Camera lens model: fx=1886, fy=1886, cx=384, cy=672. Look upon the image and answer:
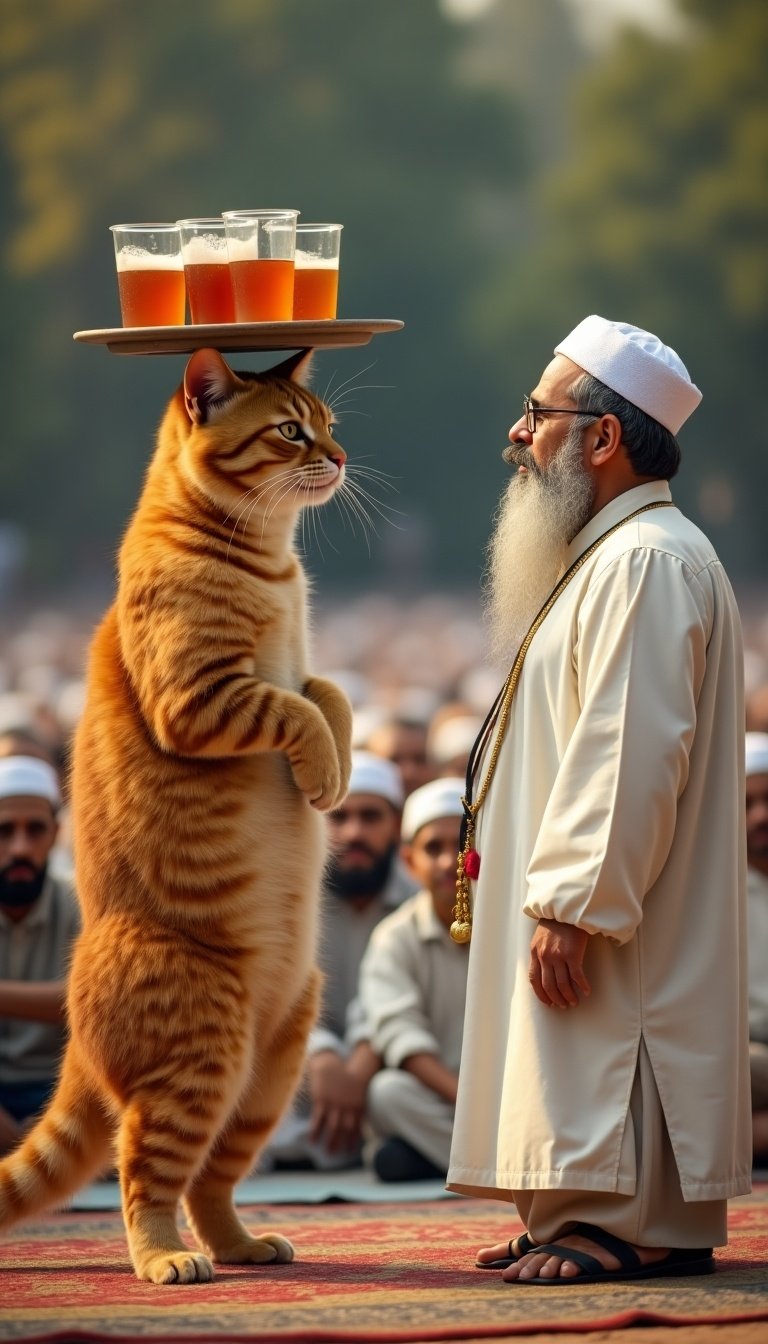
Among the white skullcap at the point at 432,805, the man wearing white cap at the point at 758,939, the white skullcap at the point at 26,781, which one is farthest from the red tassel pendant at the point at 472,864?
the white skullcap at the point at 26,781

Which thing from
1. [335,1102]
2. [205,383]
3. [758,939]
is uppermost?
[205,383]

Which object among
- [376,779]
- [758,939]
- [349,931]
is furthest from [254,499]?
[349,931]

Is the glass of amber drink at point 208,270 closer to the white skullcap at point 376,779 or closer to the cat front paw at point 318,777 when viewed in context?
the cat front paw at point 318,777

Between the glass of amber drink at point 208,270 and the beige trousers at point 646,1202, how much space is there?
1.80 metres

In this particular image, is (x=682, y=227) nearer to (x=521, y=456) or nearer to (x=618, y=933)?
(x=521, y=456)

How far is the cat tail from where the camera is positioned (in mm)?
4215

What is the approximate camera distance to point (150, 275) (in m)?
4.04

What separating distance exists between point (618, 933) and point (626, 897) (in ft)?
0.24

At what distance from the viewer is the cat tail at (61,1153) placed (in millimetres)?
4215

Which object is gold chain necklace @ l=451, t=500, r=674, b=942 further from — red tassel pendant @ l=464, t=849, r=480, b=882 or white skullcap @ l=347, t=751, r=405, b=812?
white skullcap @ l=347, t=751, r=405, b=812

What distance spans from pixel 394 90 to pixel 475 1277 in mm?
31223

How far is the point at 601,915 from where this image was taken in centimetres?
371

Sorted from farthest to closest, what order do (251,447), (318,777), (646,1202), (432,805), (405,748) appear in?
1. (405,748)
2. (432,805)
3. (251,447)
4. (318,777)
5. (646,1202)

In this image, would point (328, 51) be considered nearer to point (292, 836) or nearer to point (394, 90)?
point (394, 90)
